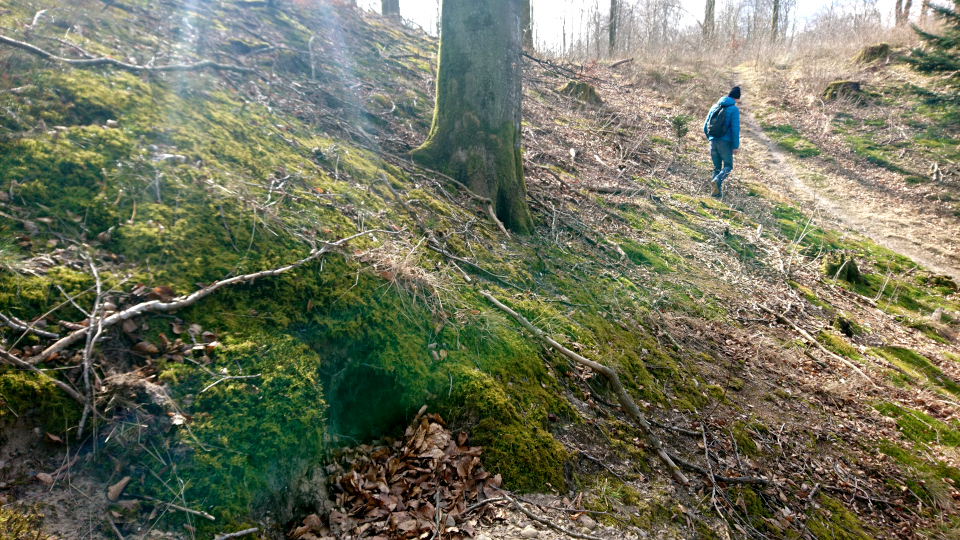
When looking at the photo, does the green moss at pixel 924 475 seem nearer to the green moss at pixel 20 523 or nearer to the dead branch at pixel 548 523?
the dead branch at pixel 548 523

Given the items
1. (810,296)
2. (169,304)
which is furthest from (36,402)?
(810,296)

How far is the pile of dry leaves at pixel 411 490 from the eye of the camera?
94.1 inches

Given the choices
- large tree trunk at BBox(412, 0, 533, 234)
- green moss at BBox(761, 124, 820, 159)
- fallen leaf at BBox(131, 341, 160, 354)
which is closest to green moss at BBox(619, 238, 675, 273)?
large tree trunk at BBox(412, 0, 533, 234)

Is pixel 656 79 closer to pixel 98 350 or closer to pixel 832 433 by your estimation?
pixel 832 433

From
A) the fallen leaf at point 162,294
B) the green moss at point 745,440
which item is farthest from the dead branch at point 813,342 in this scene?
the fallen leaf at point 162,294

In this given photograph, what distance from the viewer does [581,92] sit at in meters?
15.0

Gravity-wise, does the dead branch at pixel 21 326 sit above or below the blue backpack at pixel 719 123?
below

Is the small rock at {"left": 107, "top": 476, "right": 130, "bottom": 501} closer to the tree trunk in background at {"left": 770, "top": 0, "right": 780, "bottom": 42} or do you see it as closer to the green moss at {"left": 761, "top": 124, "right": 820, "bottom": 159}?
the green moss at {"left": 761, "top": 124, "right": 820, "bottom": 159}

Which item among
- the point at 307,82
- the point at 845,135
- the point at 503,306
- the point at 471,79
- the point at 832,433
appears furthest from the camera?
the point at 845,135

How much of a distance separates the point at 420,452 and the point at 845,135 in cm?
2003

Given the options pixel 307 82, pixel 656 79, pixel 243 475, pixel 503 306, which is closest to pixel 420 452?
pixel 243 475

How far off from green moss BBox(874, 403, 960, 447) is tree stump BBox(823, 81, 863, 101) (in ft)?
58.3

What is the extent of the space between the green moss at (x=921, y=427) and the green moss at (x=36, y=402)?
23.9 ft

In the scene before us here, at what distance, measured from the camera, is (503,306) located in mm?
4051
